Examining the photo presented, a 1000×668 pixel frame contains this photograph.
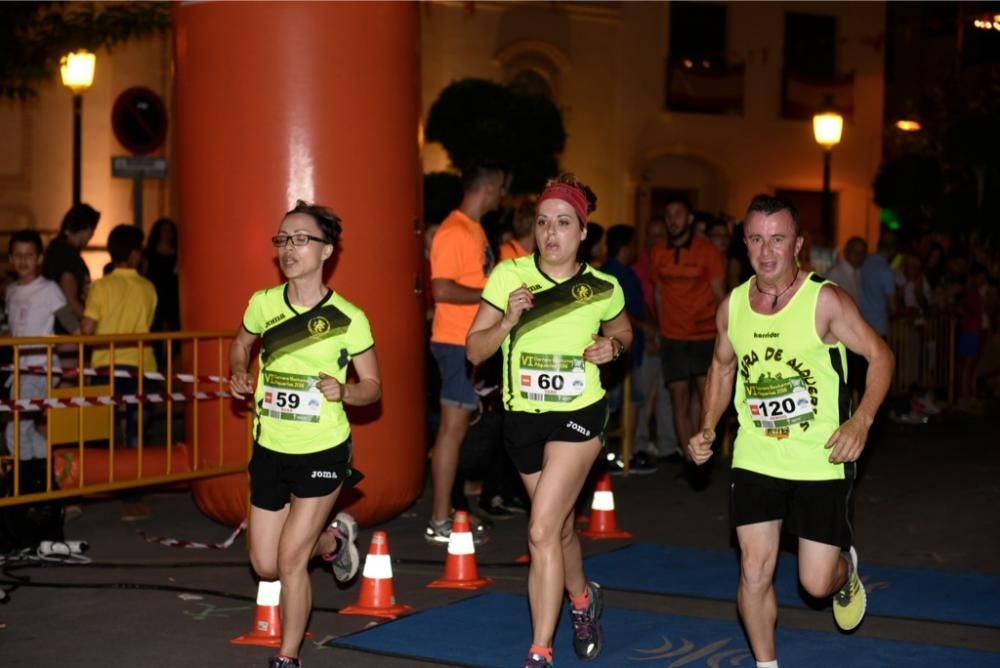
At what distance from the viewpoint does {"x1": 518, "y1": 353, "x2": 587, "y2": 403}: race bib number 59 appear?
6285 millimetres

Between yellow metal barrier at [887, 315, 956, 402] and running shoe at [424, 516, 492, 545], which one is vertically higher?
yellow metal barrier at [887, 315, 956, 402]

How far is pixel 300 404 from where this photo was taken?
20.5 feet

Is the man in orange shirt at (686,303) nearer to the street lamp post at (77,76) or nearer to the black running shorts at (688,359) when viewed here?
the black running shorts at (688,359)

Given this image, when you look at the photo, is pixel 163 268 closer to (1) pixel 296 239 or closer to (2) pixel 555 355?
(1) pixel 296 239

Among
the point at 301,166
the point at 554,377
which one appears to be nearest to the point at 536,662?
the point at 554,377

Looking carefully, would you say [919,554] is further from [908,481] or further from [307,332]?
[307,332]

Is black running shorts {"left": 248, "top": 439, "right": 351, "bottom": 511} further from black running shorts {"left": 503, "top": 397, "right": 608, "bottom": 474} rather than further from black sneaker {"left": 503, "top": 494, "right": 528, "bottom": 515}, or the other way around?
black sneaker {"left": 503, "top": 494, "right": 528, "bottom": 515}

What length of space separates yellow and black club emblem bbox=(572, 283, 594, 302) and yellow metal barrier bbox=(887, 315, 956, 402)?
1227 cm

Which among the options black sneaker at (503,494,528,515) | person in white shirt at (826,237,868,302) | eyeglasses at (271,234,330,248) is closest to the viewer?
eyeglasses at (271,234,330,248)

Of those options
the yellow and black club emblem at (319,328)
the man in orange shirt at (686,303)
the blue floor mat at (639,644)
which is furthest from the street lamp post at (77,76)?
the yellow and black club emblem at (319,328)

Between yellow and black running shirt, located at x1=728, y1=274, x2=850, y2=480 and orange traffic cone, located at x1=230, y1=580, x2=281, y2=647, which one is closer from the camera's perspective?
yellow and black running shirt, located at x1=728, y1=274, x2=850, y2=480

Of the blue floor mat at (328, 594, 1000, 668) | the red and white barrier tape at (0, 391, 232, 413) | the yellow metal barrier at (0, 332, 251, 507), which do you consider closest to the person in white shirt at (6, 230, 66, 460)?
the yellow metal barrier at (0, 332, 251, 507)

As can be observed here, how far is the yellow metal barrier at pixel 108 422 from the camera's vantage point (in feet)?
27.2

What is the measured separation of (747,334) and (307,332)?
182 cm
